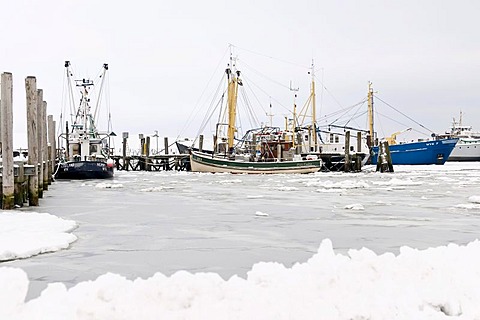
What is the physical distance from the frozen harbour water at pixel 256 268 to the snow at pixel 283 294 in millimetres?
10

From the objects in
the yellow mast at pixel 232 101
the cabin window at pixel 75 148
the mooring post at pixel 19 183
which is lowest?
the mooring post at pixel 19 183

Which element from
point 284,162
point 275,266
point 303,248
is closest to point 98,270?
point 275,266

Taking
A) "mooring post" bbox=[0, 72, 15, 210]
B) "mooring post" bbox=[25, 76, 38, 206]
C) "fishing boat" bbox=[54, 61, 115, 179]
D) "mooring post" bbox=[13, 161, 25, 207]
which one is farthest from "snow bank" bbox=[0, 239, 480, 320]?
"fishing boat" bbox=[54, 61, 115, 179]

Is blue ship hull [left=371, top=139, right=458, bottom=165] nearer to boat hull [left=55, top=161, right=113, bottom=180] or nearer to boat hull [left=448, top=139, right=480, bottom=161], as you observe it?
boat hull [left=448, top=139, right=480, bottom=161]

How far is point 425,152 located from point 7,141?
50.8 meters

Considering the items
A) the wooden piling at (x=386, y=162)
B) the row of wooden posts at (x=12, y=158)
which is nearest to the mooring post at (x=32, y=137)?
the row of wooden posts at (x=12, y=158)

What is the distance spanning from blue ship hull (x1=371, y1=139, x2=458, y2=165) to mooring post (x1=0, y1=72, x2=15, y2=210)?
47.6m

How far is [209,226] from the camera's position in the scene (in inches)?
384

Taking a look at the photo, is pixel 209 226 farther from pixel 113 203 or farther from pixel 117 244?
pixel 113 203

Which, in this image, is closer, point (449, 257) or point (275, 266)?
point (275, 266)

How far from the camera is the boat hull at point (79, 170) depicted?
98.9 ft

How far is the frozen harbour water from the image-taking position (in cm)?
403

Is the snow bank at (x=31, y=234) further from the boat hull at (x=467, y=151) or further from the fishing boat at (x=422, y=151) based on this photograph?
the boat hull at (x=467, y=151)

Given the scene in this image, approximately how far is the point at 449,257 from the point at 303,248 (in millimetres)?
2289
